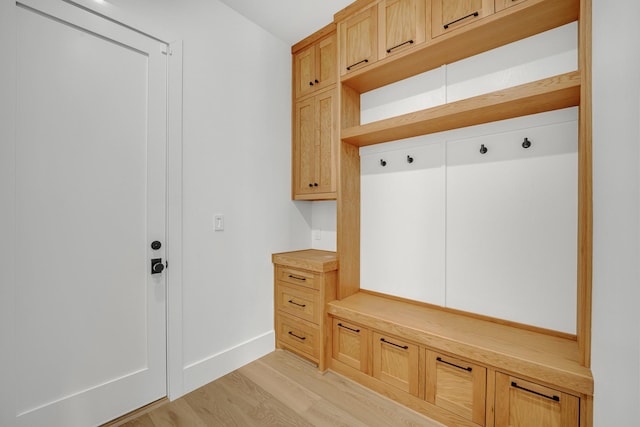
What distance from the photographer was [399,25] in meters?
1.80

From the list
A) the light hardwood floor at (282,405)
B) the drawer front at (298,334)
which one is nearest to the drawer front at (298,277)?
the drawer front at (298,334)

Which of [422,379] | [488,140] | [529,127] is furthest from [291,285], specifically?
[529,127]

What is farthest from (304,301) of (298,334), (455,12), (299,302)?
(455,12)

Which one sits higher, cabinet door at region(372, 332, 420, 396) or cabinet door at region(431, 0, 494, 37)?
cabinet door at region(431, 0, 494, 37)

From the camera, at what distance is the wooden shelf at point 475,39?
1386 millimetres

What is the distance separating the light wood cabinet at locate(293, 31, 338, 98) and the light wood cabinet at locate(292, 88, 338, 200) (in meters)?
0.10

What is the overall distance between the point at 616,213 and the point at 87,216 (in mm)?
2454

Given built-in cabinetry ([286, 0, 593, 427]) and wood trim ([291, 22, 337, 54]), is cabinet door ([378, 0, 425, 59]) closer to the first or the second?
built-in cabinetry ([286, 0, 593, 427])

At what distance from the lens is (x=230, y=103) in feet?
7.09

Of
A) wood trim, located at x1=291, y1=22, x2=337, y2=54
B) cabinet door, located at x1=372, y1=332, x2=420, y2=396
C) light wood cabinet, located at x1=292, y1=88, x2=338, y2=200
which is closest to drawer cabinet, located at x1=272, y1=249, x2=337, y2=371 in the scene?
cabinet door, located at x1=372, y1=332, x2=420, y2=396

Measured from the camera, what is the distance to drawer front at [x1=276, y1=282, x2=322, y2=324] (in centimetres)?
215

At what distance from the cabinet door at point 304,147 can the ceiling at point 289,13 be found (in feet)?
2.02

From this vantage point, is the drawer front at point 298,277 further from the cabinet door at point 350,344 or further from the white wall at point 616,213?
the white wall at point 616,213

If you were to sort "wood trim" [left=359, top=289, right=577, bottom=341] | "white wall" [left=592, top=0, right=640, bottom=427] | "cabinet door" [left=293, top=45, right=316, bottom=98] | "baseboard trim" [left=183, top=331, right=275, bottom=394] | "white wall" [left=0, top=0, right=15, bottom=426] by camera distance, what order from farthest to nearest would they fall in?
"cabinet door" [left=293, top=45, right=316, bottom=98], "baseboard trim" [left=183, top=331, right=275, bottom=394], "wood trim" [left=359, top=289, right=577, bottom=341], "white wall" [left=0, top=0, right=15, bottom=426], "white wall" [left=592, top=0, right=640, bottom=427]
